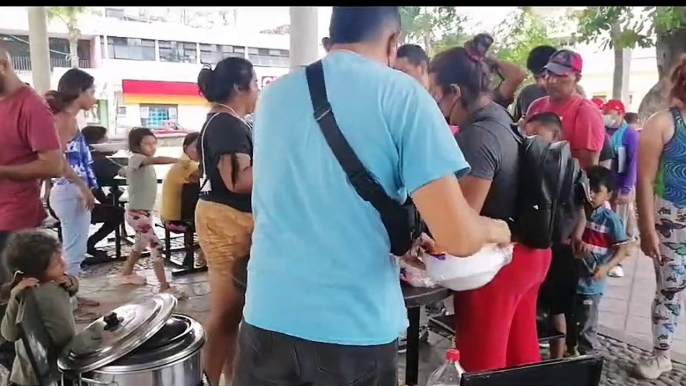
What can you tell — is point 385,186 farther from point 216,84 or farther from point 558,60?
point 558,60

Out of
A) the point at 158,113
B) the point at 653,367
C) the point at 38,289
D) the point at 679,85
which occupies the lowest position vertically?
the point at 653,367

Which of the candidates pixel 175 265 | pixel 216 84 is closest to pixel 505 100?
pixel 216 84

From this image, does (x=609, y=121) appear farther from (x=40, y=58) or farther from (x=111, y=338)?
(x=40, y=58)

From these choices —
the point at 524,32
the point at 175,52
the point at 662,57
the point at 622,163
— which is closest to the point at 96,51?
the point at 175,52

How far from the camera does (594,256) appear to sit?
2.79 m

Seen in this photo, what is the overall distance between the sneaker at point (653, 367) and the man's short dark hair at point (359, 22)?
2.31 meters

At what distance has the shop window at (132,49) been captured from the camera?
14.9 meters

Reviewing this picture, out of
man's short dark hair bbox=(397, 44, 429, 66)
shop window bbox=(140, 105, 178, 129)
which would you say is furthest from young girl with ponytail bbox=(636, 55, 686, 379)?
shop window bbox=(140, 105, 178, 129)

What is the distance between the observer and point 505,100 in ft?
11.1

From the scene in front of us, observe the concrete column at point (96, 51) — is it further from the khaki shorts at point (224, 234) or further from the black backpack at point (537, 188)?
the black backpack at point (537, 188)

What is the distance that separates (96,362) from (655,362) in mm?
2400

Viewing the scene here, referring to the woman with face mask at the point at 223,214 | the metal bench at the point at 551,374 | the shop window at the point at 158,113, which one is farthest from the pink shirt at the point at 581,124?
the shop window at the point at 158,113

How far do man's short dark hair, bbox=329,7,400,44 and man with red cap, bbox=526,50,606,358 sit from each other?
6.09 feet

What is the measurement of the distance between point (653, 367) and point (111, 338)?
7.70 feet
